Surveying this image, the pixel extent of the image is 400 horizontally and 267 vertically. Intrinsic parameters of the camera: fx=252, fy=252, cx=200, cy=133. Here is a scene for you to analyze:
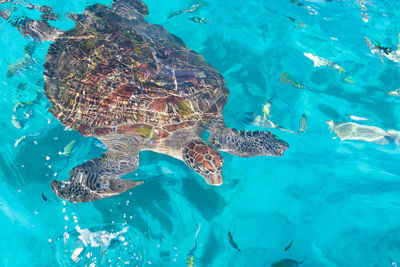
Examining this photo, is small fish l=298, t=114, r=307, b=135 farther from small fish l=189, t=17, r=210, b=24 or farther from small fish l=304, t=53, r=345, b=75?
small fish l=189, t=17, r=210, b=24

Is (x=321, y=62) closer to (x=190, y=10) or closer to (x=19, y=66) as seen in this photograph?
(x=190, y=10)

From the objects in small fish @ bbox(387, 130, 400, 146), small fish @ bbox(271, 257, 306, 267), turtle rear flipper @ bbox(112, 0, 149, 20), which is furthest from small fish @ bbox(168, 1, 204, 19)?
small fish @ bbox(271, 257, 306, 267)

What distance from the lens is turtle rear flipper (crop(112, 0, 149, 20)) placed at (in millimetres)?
6699

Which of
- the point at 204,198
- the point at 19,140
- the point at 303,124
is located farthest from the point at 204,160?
the point at 19,140

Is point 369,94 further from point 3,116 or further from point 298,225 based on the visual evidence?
point 3,116

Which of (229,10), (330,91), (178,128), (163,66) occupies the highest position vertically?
(229,10)

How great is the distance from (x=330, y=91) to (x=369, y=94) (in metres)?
0.99

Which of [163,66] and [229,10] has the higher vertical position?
[229,10]

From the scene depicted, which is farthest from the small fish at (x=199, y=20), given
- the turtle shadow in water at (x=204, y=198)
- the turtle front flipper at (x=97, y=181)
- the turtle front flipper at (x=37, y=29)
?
the turtle shadow in water at (x=204, y=198)

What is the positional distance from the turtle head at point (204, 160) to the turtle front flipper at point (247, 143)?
0.39 metres

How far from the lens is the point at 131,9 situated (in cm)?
691

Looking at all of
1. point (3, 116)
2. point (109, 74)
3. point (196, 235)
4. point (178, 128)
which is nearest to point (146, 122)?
point (178, 128)

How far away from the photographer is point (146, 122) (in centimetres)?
476

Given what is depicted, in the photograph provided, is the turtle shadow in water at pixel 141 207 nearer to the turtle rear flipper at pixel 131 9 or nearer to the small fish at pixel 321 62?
the turtle rear flipper at pixel 131 9
